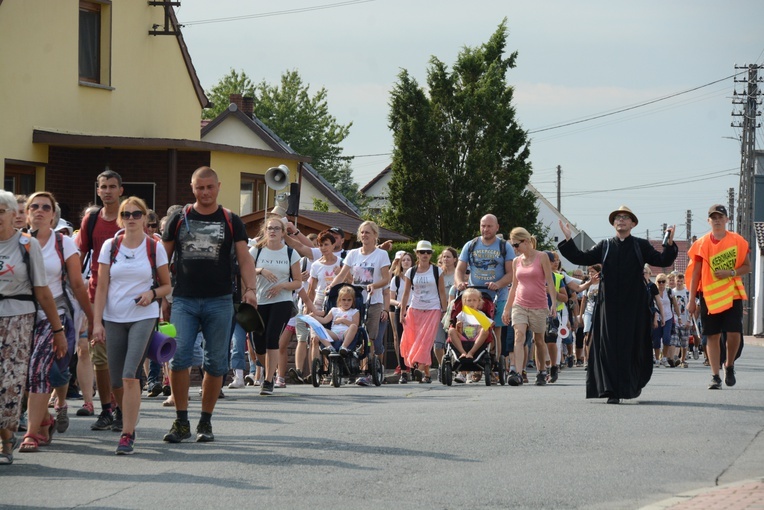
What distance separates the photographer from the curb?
7453 mm

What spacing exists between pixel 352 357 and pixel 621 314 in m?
4.66

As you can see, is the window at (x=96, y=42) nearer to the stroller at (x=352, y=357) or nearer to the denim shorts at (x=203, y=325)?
the stroller at (x=352, y=357)

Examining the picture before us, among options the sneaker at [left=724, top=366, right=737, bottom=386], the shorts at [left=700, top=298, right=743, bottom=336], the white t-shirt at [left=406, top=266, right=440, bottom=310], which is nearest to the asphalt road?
the shorts at [left=700, top=298, right=743, bottom=336]

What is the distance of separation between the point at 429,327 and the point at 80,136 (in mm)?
11316

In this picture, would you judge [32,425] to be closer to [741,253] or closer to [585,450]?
[585,450]

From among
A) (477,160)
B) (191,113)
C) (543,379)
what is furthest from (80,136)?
(477,160)

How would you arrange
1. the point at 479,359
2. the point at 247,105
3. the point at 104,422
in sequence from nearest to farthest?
1. the point at 104,422
2. the point at 479,359
3. the point at 247,105

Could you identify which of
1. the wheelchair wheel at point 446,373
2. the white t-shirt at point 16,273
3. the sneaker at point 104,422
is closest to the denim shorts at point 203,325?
the white t-shirt at point 16,273

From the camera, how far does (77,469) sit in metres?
8.73

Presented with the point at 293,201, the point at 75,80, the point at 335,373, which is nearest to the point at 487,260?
the point at 335,373

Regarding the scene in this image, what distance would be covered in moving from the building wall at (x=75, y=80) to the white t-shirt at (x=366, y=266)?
10636 mm

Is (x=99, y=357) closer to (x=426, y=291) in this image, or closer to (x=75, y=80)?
(x=426, y=291)

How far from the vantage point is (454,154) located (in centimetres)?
4909

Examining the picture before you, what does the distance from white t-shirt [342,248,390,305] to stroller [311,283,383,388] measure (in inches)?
5.5
